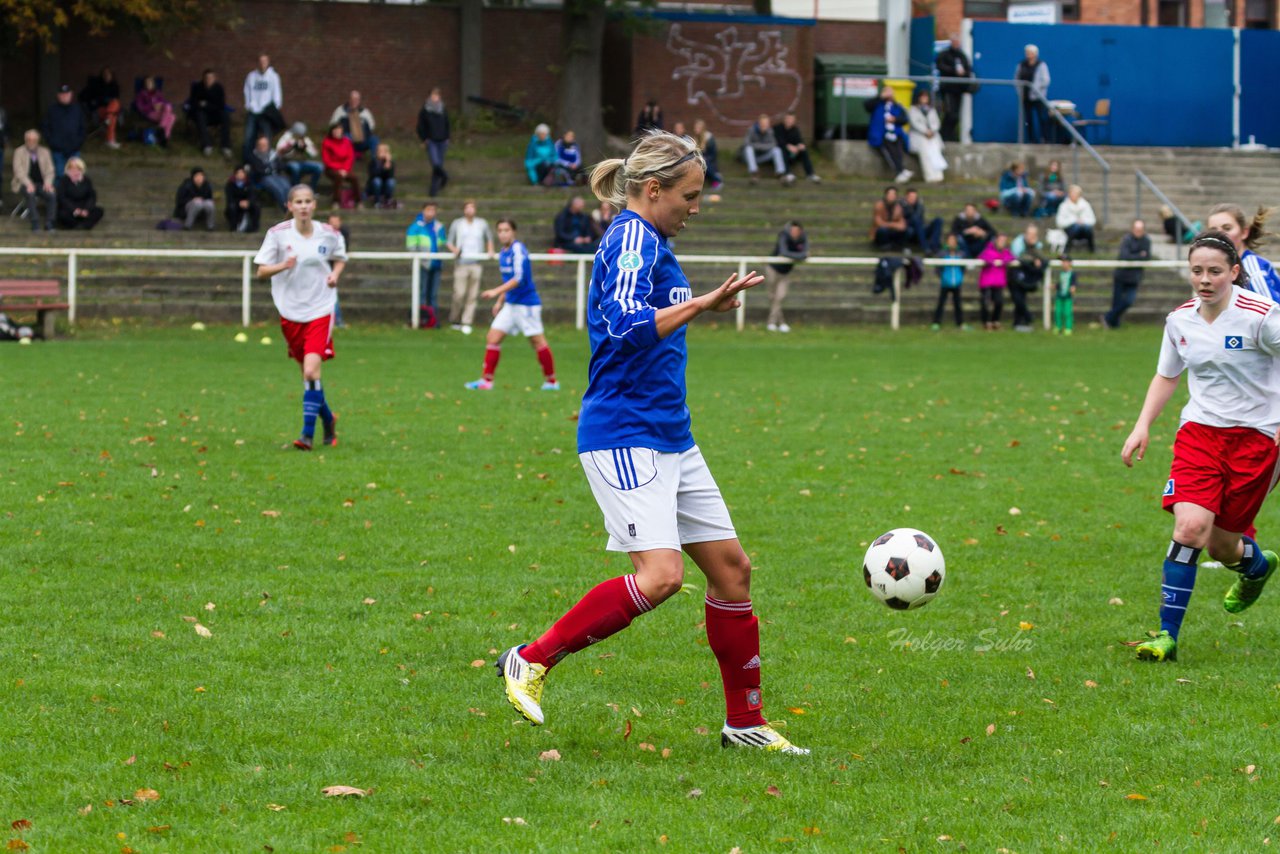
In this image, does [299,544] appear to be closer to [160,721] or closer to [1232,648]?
[160,721]

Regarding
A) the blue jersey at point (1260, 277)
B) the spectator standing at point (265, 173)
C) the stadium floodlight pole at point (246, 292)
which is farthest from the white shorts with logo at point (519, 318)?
the spectator standing at point (265, 173)

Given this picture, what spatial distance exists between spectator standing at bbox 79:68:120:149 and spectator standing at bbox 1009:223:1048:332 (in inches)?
674

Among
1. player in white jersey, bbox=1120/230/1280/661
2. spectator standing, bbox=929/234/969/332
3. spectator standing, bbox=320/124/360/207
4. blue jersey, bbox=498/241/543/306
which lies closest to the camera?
player in white jersey, bbox=1120/230/1280/661

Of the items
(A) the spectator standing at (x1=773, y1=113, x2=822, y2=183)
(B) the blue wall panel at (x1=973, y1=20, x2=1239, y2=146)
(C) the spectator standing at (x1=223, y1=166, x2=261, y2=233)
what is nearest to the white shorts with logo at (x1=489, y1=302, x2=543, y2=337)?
(C) the spectator standing at (x1=223, y1=166, x2=261, y2=233)

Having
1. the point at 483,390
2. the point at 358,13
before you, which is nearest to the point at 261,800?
the point at 483,390

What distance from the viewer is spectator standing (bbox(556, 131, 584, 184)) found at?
30672 mm

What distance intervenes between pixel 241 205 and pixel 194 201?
86cm

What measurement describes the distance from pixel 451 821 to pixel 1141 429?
385cm

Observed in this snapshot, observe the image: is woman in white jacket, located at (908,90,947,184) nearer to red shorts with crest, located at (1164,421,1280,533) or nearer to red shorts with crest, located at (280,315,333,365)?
red shorts with crest, located at (280,315,333,365)

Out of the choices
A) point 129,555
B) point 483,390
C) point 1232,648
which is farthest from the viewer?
point 483,390

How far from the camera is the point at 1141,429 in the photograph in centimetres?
700

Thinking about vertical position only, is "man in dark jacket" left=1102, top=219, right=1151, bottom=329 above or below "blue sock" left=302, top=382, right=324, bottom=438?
above

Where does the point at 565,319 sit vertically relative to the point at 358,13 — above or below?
below

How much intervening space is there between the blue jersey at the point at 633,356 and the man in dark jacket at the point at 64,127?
24288mm
